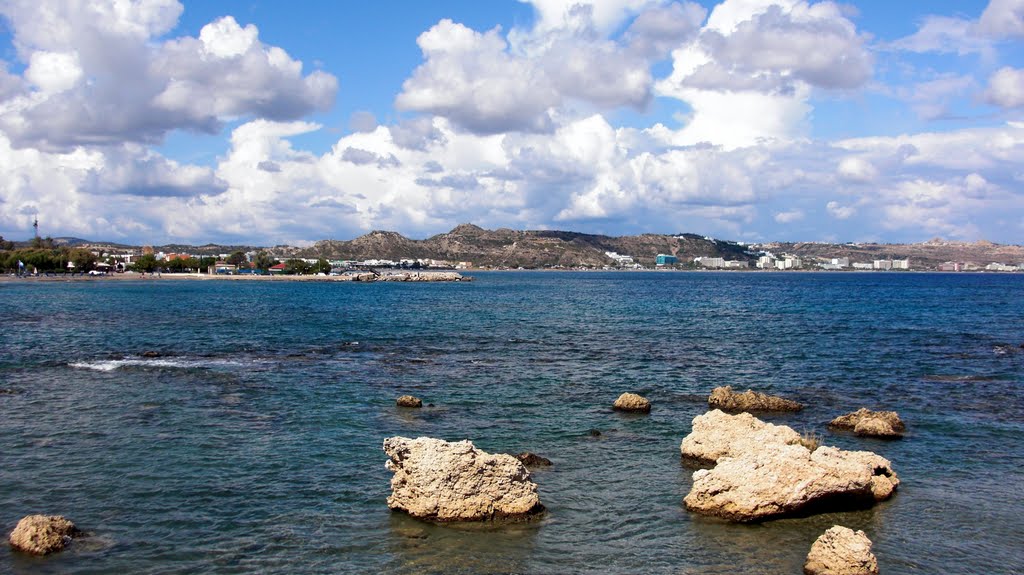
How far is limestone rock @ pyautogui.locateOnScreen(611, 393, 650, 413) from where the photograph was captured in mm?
28422

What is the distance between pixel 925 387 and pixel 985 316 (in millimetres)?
56829

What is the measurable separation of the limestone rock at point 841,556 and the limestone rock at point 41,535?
50.3 feet

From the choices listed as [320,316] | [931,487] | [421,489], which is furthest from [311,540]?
[320,316]

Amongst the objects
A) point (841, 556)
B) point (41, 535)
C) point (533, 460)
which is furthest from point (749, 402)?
point (41, 535)

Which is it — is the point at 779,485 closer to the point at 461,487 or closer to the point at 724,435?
the point at 724,435

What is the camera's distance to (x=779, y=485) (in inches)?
672

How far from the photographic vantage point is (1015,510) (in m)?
17.7

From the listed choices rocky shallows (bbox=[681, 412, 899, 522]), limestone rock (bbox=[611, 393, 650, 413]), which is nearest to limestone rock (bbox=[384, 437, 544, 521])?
rocky shallows (bbox=[681, 412, 899, 522])

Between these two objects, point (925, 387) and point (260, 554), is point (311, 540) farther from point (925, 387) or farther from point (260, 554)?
point (925, 387)

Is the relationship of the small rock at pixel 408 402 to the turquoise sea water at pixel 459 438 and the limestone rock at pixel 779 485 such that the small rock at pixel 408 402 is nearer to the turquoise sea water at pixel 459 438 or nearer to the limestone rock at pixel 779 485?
the turquoise sea water at pixel 459 438

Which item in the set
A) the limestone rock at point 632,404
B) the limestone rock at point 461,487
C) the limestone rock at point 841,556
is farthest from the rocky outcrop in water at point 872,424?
the limestone rock at point 461,487

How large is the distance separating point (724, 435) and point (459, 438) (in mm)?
8635

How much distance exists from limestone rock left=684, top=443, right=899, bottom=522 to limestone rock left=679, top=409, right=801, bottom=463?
2115 mm

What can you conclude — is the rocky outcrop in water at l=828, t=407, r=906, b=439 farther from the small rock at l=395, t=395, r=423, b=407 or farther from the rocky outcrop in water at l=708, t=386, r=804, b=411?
the small rock at l=395, t=395, r=423, b=407
